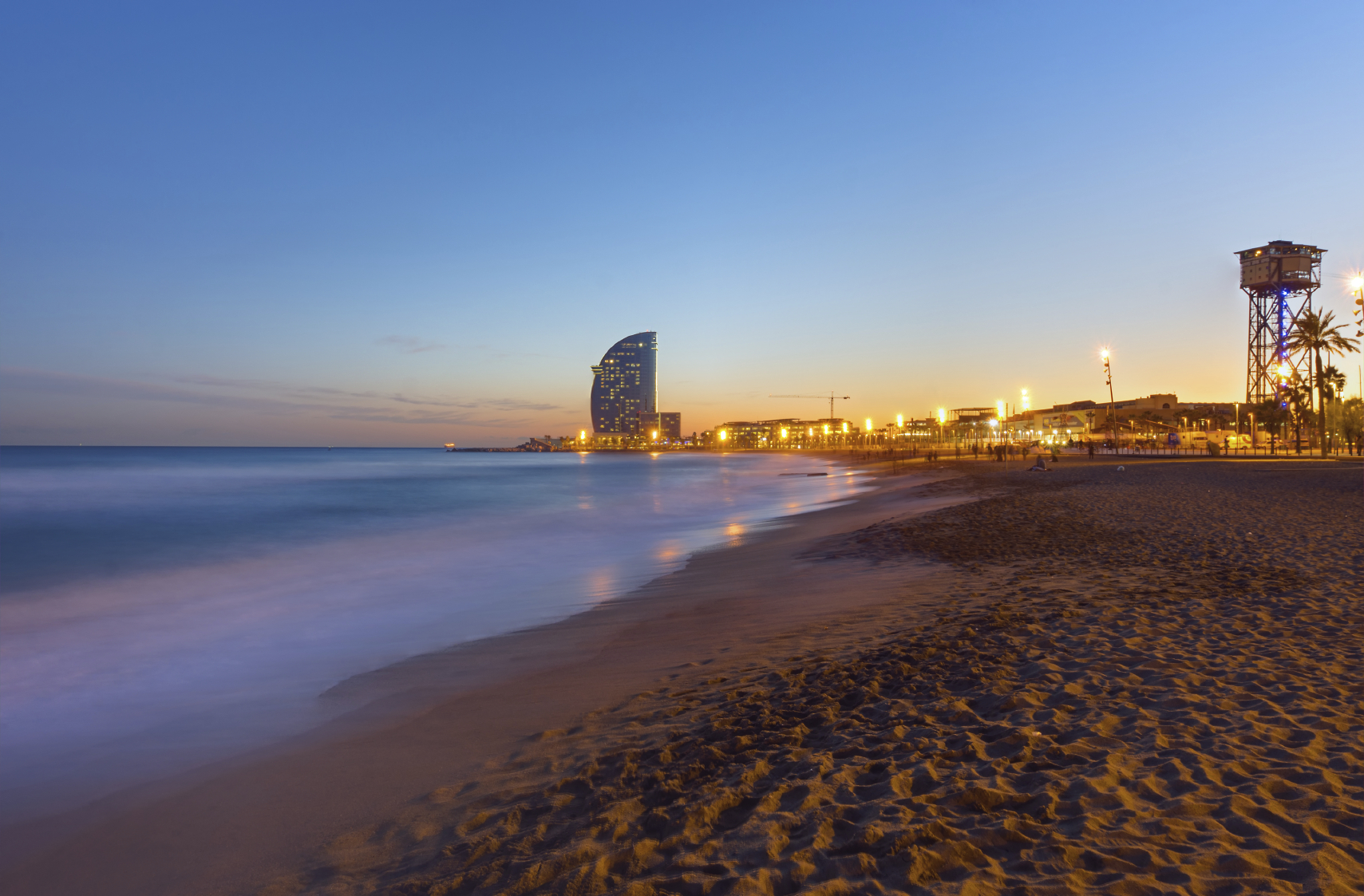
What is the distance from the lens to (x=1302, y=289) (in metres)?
94.3

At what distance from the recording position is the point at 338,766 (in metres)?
5.27

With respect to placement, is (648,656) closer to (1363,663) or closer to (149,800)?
(149,800)

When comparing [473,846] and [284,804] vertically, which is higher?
[473,846]

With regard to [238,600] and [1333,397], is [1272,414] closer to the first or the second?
[1333,397]

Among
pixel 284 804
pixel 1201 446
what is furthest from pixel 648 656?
pixel 1201 446

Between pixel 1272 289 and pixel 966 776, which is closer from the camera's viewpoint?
pixel 966 776

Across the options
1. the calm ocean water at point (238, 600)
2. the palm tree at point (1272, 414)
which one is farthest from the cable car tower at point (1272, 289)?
the calm ocean water at point (238, 600)

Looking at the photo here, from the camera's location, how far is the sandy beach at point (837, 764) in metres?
3.10

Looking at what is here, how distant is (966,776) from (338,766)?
451cm

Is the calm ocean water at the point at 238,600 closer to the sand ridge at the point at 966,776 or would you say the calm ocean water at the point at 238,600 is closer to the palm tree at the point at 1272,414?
the sand ridge at the point at 966,776

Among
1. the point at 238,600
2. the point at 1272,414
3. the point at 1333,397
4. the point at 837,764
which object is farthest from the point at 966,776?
the point at 1333,397

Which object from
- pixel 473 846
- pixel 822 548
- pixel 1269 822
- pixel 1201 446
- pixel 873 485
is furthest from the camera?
pixel 1201 446

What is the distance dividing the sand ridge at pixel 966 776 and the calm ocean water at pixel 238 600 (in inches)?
149

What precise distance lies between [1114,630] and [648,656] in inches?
177
